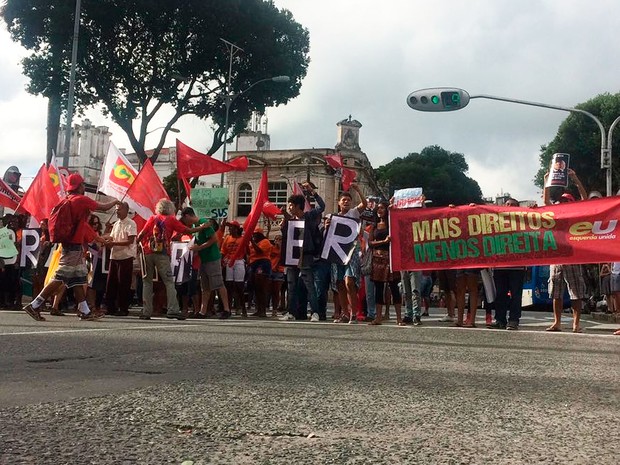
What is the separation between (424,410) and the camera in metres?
3.15

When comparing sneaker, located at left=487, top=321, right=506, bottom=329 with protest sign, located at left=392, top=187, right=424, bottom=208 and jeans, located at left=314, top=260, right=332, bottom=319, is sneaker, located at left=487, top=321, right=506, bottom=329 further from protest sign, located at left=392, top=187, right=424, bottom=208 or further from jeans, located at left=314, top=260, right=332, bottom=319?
protest sign, located at left=392, top=187, right=424, bottom=208

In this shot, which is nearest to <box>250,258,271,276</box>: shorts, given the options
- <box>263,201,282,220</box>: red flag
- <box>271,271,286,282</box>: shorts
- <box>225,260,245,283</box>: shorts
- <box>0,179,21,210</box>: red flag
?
<box>225,260,245,283</box>: shorts

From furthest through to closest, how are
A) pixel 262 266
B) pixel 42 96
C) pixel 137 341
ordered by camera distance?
pixel 42 96, pixel 262 266, pixel 137 341

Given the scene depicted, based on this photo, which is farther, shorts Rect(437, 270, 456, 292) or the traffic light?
the traffic light

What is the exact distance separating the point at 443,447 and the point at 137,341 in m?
4.01

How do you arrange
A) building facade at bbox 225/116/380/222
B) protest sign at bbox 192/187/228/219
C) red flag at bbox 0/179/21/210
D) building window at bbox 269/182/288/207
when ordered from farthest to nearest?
building window at bbox 269/182/288/207
building facade at bbox 225/116/380/222
protest sign at bbox 192/187/228/219
red flag at bbox 0/179/21/210

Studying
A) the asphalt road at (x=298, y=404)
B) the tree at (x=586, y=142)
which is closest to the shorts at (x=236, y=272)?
the asphalt road at (x=298, y=404)

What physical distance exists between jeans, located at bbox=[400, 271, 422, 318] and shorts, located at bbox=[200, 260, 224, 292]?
8.78 ft

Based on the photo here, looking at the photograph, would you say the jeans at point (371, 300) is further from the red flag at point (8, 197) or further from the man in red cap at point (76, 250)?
the red flag at point (8, 197)

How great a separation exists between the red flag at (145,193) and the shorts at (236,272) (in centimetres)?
173

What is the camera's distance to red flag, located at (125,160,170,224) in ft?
44.2

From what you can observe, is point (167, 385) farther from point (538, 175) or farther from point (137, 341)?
point (538, 175)

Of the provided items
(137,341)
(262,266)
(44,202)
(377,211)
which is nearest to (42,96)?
(44,202)

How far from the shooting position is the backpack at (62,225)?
9.13 metres
